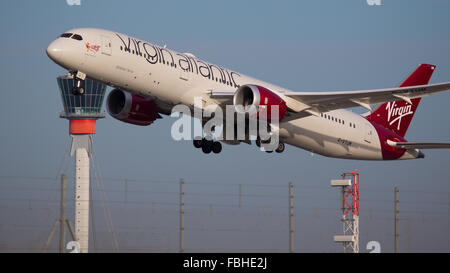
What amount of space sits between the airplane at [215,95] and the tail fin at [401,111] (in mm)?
534

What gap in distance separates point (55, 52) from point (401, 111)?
27168 mm

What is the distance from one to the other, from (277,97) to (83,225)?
4010 inches

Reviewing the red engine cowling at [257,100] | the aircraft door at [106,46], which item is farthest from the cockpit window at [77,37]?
the red engine cowling at [257,100]

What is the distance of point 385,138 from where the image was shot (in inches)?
2046

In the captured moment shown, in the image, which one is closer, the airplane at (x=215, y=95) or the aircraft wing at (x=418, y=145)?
the airplane at (x=215, y=95)

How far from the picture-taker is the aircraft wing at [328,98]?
4042 centimetres

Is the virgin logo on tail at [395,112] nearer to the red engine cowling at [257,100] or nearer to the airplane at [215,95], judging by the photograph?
the airplane at [215,95]

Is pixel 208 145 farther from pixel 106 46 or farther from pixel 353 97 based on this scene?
pixel 106 46

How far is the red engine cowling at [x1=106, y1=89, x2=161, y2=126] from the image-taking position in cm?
4556

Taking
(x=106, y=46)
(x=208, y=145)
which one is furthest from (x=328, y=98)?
(x=106, y=46)

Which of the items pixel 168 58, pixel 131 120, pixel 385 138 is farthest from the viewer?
pixel 385 138
